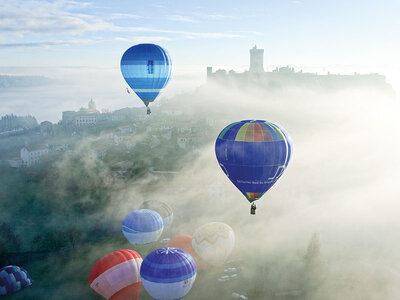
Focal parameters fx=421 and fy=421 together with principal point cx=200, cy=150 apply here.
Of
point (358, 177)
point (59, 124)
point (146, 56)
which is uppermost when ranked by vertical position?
point (146, 56)

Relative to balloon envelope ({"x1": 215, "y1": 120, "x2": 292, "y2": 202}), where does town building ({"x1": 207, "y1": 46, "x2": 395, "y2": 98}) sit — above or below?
above

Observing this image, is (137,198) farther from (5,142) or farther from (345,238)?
(5,142)

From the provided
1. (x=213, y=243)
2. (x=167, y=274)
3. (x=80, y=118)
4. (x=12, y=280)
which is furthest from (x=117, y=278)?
(x=80, y=118)

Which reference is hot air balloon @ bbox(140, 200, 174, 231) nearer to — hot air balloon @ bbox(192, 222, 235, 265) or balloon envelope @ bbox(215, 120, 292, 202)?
hot air balloon @ bbox(192, 222, 235, 265)

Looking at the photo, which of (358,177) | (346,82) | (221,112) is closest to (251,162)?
(358,177)

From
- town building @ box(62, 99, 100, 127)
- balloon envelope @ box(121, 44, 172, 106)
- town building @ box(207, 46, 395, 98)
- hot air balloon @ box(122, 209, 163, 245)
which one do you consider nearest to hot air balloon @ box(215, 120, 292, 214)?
balloon envelope @ box(121, 44, 172, 106)

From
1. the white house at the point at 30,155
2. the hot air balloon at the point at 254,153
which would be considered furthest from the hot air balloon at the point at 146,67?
the white house at the point at 30,155
